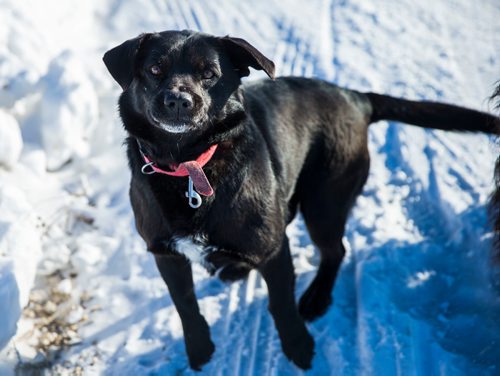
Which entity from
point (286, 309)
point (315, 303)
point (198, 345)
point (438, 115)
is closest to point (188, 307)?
point (198, 345)

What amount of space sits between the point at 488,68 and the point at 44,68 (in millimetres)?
3785

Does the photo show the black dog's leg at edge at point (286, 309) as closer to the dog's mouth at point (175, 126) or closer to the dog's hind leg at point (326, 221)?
the dog's hind leg at point (326, 221)

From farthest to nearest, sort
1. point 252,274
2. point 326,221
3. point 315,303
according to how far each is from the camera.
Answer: point 252,274, point 315,303, point 326,221

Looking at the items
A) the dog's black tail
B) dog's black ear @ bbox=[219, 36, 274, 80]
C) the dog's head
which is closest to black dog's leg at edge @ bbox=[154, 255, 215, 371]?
the dog's head

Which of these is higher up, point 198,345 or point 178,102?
point 178,102

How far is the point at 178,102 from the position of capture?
2.13 meters

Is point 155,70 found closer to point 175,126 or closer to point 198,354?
point 175,126

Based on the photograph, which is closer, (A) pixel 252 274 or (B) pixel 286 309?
(B) pixel 286 309

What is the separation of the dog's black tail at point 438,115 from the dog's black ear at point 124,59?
5.01 feet

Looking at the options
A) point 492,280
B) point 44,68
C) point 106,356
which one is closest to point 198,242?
point 106,356

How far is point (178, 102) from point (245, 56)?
0.46 m

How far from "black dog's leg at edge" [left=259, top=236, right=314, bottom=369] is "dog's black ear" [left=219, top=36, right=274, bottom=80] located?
84 centimetres

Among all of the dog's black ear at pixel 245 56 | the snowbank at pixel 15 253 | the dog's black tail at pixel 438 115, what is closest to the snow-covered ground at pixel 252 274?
the snowbank at pixel 15 253

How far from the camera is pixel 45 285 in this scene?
323cm
